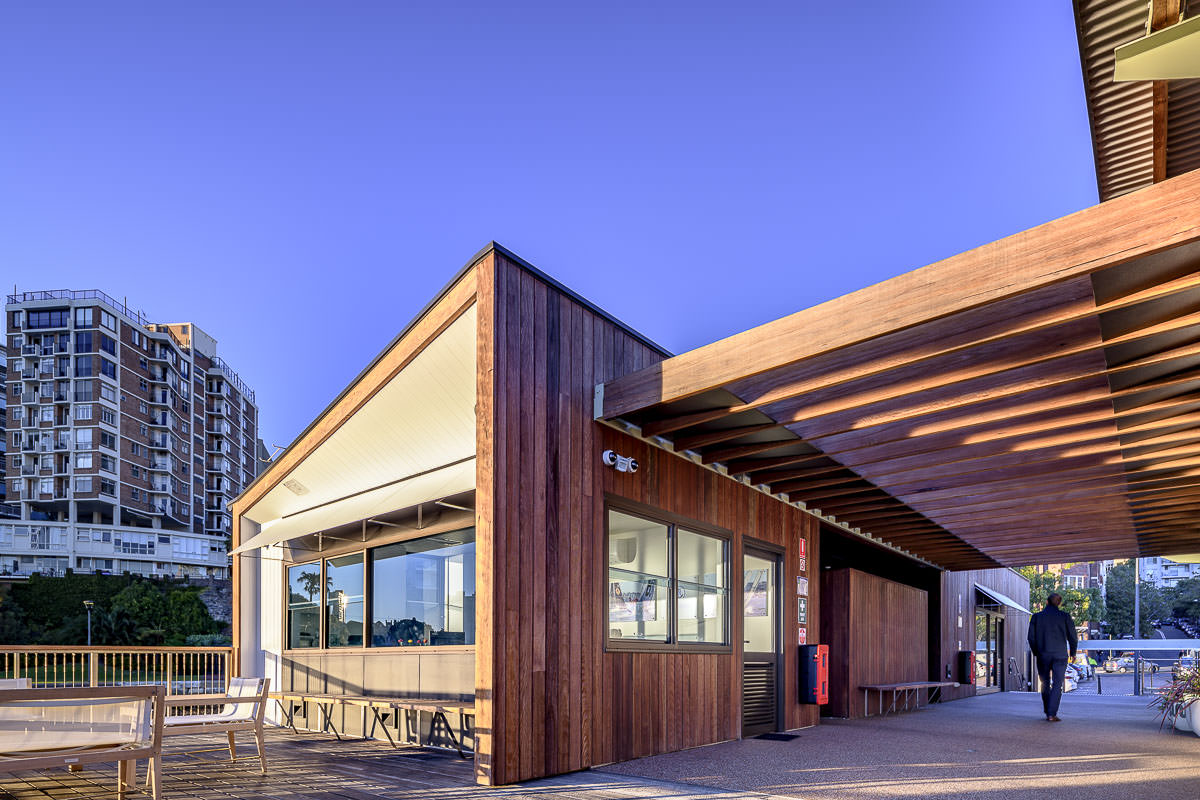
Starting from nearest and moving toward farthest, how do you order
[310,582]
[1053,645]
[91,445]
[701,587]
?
1. [701,587]
2. [310,582]
3. [1053,645]
4. [91,445]

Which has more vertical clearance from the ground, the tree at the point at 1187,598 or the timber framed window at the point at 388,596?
the timber framed window at the point at 388,596

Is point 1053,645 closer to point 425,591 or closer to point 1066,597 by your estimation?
point 425,591

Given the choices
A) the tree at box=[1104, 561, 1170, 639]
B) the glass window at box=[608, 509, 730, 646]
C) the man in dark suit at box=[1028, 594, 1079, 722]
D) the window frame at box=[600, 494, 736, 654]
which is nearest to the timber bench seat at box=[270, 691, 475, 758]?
the window frame at box=[600, 494, 736, 654]

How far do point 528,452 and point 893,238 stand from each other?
70.7m

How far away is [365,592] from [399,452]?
165 centimetres

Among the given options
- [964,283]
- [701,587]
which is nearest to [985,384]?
[964,283]

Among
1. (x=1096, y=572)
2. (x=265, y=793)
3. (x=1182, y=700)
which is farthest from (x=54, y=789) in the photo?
(x=1096, y=572)

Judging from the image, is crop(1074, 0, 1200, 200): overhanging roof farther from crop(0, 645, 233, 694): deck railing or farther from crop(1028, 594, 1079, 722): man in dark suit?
crop(0, 645, 233, 694): deck railing

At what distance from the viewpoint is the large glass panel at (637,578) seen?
702 centimetres

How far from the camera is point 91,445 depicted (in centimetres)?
6156

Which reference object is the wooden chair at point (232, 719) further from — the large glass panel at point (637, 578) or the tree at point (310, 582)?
the tree at point (310, 582)

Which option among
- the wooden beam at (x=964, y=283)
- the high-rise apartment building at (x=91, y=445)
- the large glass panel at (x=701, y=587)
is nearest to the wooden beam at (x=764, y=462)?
the large glass panel at (x=701, y=587)

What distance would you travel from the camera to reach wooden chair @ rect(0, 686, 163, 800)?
462 centimetres

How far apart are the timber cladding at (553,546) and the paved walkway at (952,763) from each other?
51cm
